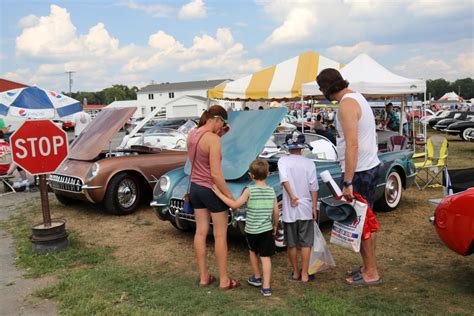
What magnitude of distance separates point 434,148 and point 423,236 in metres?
3.71

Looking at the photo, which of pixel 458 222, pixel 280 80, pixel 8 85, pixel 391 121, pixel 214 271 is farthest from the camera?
pixel 8 85

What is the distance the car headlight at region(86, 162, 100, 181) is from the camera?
21.0 ft

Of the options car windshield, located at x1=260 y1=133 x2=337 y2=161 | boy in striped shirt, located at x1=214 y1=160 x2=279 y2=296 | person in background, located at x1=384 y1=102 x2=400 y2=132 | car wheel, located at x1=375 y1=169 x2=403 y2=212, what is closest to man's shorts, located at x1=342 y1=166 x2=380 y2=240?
boy in striped shirt, located at x1=214 y1=160 x2=279 y2=296

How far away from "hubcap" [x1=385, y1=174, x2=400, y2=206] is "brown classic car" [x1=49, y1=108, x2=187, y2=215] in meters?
3.38

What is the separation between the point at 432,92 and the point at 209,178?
105283 mm

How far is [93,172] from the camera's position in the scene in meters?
6.43

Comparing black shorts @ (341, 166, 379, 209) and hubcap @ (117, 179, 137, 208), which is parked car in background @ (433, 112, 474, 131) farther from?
black shorts @ (341, 166, 379, 209)

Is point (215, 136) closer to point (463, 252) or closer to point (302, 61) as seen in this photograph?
point (463, 252)

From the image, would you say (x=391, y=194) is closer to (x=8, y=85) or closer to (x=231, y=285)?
(x=231, y=285)

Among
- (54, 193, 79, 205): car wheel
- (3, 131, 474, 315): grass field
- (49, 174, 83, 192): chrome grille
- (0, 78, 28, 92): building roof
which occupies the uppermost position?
(0, 78, 28, 92): building roof

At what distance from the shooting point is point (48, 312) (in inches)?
136

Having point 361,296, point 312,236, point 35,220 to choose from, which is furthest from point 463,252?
point 35,220

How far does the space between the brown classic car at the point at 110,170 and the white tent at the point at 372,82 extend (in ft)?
14.2

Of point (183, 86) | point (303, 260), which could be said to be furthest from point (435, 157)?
point (183, 86)
